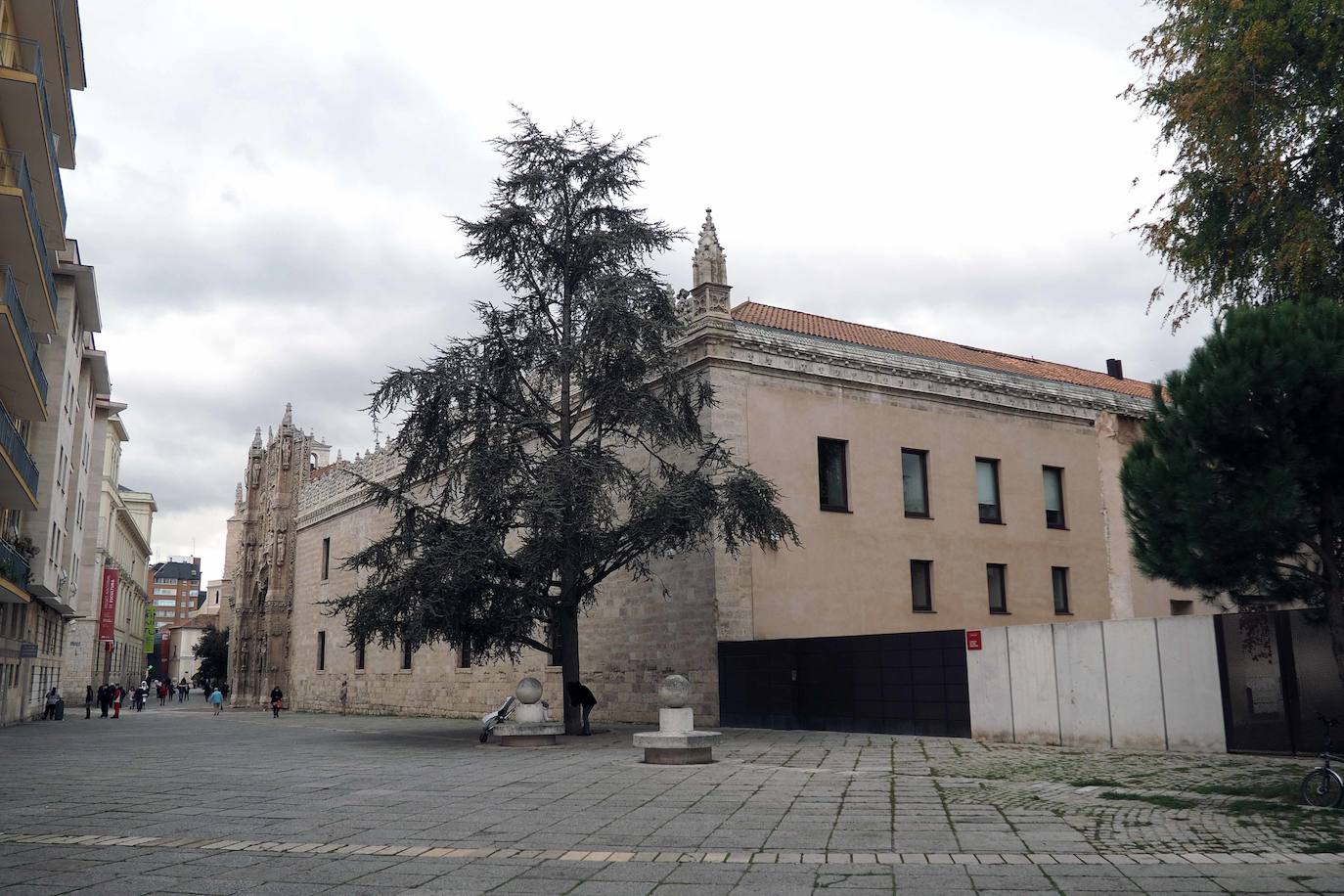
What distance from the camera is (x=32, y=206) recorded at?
72.7ft

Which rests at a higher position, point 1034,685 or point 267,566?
point 267,566

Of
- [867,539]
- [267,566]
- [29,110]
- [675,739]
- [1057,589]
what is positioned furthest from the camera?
[267,566]

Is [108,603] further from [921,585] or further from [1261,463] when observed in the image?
[1261,463]

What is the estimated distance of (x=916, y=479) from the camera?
28.1m

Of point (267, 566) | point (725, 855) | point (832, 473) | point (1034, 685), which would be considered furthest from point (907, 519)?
point (267, 566)

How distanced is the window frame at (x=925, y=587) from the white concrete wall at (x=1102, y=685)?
8.70 meters

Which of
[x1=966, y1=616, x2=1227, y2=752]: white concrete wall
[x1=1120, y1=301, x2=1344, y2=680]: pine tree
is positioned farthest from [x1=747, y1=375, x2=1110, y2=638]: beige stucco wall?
[x1=1120, y1=301, x2=1344, y2=680]: pine tree

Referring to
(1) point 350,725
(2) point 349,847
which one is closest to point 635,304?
(2) point 349,847

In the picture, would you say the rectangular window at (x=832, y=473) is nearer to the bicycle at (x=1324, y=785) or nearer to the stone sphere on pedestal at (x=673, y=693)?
the stone sphere on pedestal at (x=673, y=693)

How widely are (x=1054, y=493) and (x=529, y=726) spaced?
720 inches

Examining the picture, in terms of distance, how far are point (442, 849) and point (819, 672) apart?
14.4m

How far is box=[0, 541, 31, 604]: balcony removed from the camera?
2498cm

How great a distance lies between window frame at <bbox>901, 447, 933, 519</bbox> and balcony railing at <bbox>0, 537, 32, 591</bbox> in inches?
862

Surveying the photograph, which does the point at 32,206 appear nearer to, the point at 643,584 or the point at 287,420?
the point at 643,584
